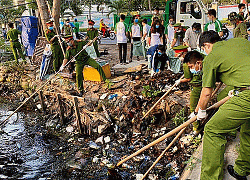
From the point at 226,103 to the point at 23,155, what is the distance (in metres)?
4.88

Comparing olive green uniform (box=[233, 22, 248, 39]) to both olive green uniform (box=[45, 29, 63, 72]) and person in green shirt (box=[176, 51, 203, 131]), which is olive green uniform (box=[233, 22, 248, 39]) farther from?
olive green uniform (box=[45, 29, 63, 72])

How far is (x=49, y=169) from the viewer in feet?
16.7

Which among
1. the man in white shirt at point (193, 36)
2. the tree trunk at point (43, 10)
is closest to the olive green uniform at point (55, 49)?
the tree trunk at point (43, 10)

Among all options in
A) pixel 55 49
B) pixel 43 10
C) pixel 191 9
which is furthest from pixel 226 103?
pixel 191 9

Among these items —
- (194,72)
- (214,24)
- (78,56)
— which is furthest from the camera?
(78,56)

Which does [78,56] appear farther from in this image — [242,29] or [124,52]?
[242,29]

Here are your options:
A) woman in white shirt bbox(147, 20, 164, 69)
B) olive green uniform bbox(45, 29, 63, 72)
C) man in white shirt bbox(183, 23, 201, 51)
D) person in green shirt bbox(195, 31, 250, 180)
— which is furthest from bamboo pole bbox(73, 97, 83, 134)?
person in green shirt bbox(195, 31, 250, 180)

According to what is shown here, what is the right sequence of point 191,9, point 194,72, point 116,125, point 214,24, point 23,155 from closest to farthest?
point 194,72
point 23,155
point 116,125
point 214,24
point 191,9

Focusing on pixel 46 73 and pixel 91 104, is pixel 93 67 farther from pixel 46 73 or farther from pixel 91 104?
pixel 46 73

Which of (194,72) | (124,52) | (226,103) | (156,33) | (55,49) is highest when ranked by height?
(156,33)

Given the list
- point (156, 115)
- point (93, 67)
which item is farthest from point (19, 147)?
point (156, 115)

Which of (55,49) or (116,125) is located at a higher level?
(55,49)

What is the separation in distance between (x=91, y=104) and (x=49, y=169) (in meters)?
2.16

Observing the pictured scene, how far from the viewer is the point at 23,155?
5695 mm
